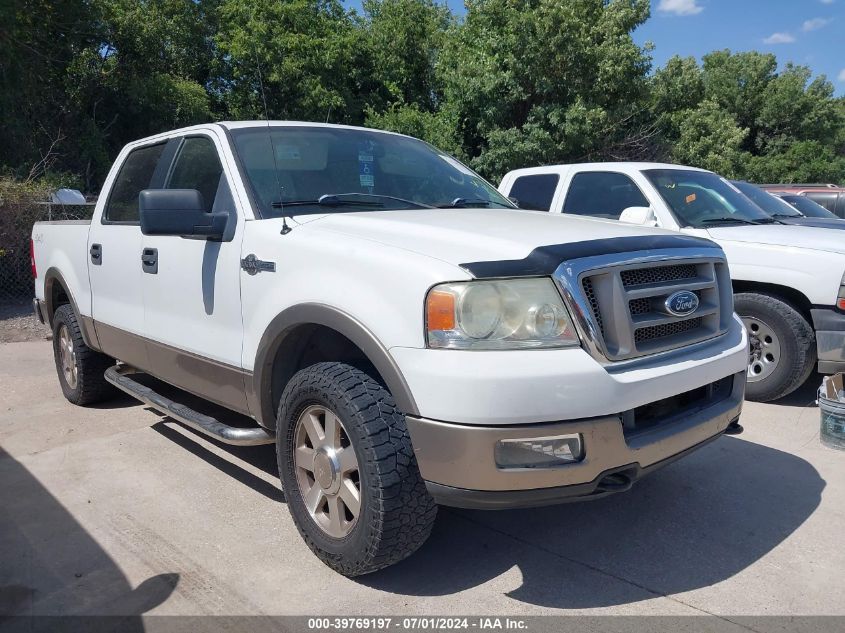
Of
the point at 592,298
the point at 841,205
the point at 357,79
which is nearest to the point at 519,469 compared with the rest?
the point at 592,298

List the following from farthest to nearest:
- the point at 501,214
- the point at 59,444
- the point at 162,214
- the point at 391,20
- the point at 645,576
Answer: the point at 391,20 < the point at 59,444 < the point at 501,214 < the point at 162,214 < the point at 645,576

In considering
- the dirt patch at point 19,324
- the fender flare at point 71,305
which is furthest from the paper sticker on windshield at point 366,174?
the dirt patch at point 19,324

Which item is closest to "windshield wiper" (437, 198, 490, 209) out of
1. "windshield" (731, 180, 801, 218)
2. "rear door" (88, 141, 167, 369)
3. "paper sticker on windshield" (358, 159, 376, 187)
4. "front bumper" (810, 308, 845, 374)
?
"paper sticker on windshield" (358, 159, 376, 187)

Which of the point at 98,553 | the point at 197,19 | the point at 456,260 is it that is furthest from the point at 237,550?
the point at 197,19

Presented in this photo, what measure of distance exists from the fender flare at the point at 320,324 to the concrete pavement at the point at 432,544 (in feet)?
2.29

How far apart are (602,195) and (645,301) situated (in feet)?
13.6

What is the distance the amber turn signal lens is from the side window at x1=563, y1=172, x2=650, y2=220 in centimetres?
431

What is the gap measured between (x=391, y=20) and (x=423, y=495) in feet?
73.0

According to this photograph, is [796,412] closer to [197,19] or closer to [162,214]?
[162,214]

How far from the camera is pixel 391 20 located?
2259cm

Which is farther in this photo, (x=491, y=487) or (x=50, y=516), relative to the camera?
(x=50, y=516)

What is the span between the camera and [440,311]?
2535 mm

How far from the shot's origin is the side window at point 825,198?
46.1 ft

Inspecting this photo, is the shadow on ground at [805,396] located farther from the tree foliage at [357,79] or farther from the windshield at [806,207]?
the tree foliage at [357,79]
